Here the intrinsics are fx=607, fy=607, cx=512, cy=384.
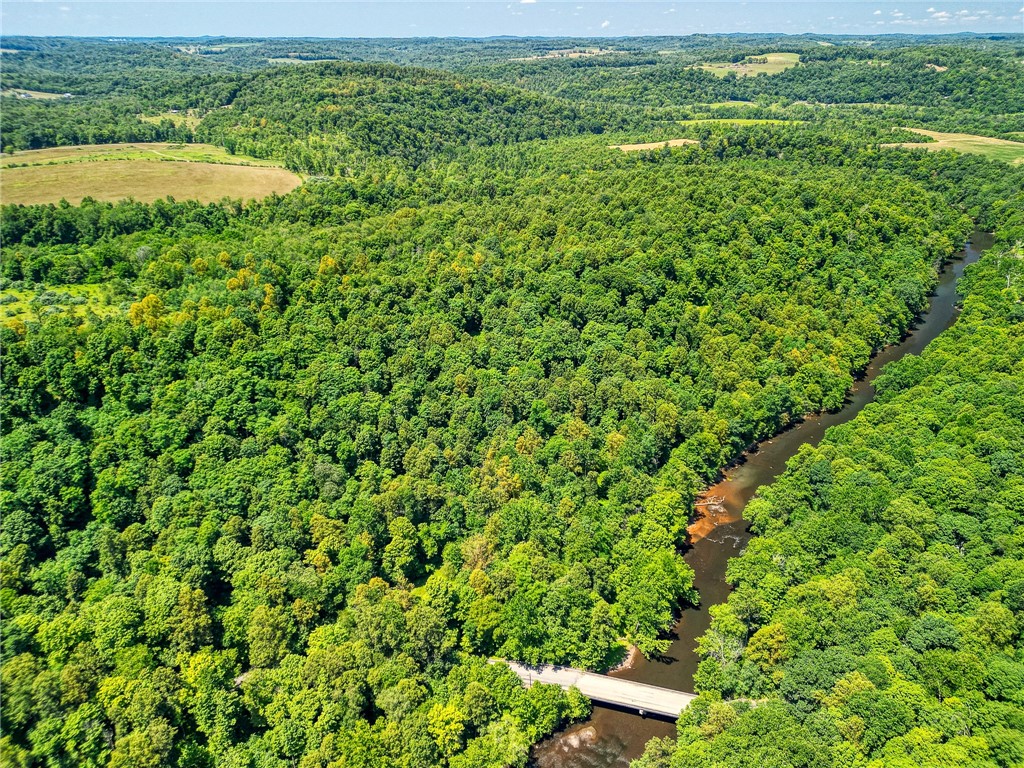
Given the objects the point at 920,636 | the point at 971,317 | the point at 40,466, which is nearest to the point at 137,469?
the point at 40,466

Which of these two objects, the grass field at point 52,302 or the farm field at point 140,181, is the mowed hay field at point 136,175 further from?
the grass field at point 52,302

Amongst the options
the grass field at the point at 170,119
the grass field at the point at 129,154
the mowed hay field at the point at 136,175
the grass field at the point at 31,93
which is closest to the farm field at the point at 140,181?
the mowed hay field at the point at 136,175

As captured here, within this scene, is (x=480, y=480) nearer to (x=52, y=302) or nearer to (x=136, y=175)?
(x=52, y=302)

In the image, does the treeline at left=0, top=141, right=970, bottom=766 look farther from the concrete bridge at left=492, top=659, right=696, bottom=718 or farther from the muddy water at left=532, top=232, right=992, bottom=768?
the muddy water at left=532, top=232, right=992, bottom=768

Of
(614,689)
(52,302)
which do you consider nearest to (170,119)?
(52,302)

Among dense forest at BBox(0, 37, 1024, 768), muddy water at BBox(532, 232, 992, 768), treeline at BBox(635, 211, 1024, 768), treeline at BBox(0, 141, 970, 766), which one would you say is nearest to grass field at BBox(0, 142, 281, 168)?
dense forest at BBox(0, 37, 1024, 768)

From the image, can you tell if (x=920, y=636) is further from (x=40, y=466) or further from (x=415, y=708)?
(x=40, y=466)
